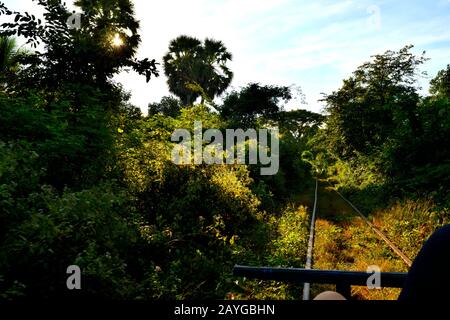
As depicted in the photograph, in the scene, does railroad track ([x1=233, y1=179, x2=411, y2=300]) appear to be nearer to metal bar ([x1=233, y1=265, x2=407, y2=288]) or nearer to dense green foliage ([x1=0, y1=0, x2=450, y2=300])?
metal bar ([x1=233, y1=265, x2=407, y2=288])

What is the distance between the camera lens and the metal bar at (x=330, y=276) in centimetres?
168

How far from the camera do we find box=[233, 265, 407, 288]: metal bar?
5.50 feet

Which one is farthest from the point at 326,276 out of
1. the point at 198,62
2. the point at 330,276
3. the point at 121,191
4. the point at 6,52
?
the point at 198,62

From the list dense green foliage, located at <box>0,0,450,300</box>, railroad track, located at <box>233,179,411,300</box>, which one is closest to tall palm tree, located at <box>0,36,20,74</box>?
dense green foliage, located at <box>0,0,450,300</box>

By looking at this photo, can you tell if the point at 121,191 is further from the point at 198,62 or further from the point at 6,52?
the point at 198,62

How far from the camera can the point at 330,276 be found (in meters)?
1.70

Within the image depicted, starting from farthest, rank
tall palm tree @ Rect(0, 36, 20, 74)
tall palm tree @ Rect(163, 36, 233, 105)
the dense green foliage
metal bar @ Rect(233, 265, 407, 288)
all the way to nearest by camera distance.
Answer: tall palm tree @ Rect(163, 36, 233, 105)
tall palm tree @ Rect(0, 36, 20, 74)
the dense green foliage
metal bar @ Rect(233, 265, 407, 288)

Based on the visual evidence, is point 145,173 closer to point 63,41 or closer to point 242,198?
point 242,198

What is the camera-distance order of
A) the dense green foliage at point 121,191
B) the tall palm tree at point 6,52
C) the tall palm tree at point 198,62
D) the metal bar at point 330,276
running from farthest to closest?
the tall palm tree at point 198,62
the tall palm tree at point 6,52
the dense green foliage at point 121,191
the metal bar at point 330,276

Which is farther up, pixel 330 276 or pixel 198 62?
pixel 198 62

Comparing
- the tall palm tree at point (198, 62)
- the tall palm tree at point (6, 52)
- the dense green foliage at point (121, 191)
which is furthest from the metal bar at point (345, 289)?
the tall palm tree at point (198, 62)

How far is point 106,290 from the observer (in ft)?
15.9

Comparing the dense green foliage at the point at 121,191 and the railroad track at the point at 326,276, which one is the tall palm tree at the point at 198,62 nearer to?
the dense green foliage at the point at 121,191
